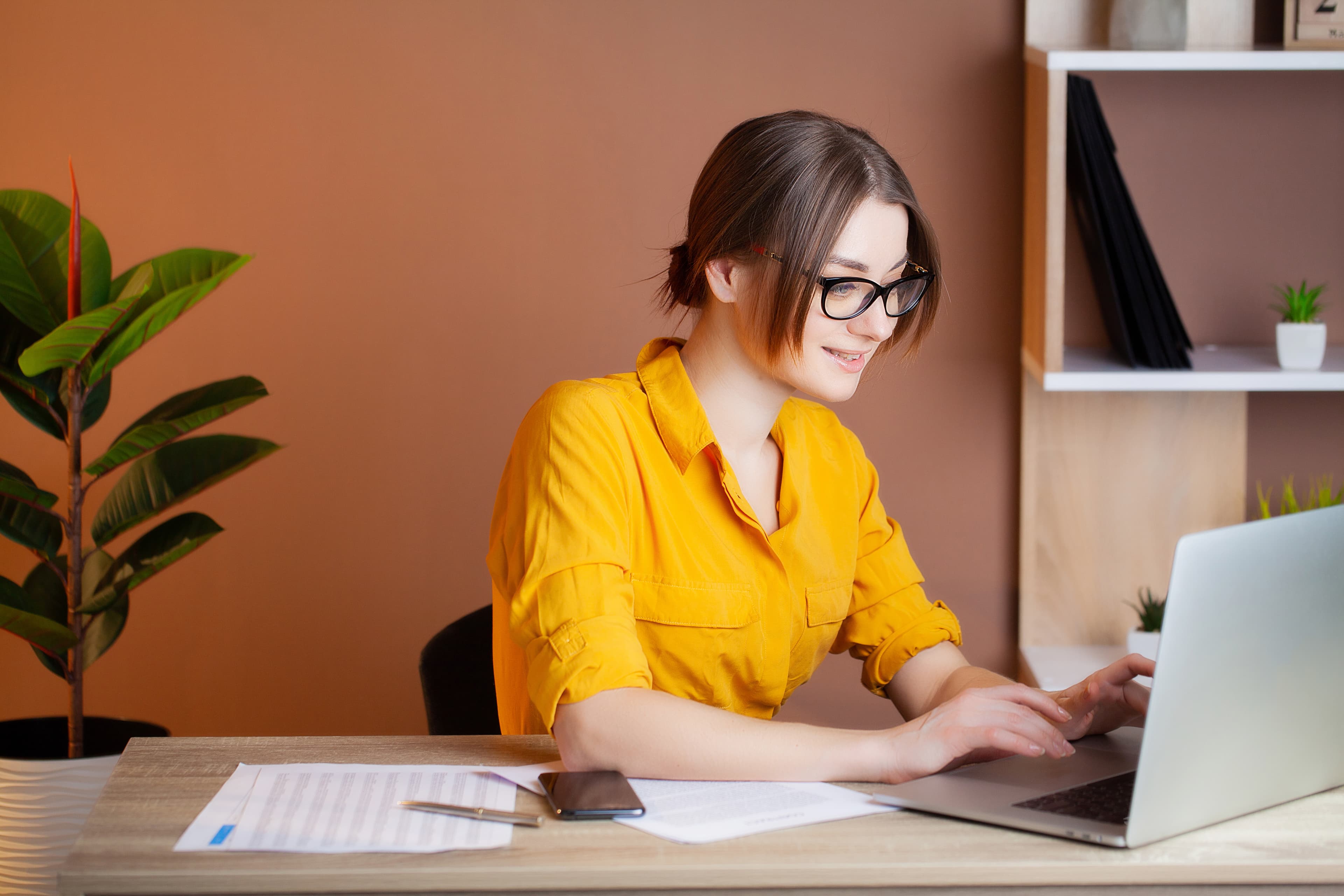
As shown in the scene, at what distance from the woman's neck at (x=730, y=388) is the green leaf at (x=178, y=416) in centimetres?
86

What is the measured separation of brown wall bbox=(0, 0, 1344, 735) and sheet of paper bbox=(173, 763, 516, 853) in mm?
1353

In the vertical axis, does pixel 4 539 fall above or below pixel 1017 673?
above

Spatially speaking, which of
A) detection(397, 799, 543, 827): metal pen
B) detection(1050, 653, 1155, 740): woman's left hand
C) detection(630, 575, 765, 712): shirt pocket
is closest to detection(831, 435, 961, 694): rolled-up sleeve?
detection(630, 575, 765, 712): shirt pocket

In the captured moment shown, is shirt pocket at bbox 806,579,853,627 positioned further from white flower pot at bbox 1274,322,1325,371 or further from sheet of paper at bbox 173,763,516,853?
white flower pot at bbox 1274,322,1325,371

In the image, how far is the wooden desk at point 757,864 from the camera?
3.18 ft

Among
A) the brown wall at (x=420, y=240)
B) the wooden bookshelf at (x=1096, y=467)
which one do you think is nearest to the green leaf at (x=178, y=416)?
the brown wall at (x=420, y=240)

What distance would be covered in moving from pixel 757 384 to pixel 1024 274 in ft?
3.43

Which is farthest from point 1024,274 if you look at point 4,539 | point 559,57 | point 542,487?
point 4,539

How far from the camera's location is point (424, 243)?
2.45 m

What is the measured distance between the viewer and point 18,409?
207 cm

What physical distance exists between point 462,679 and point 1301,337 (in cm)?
A: 151

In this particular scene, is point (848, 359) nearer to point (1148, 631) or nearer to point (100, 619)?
point (1148, 631)

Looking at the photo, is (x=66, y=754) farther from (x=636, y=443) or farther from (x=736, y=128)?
(x=736, y=128)

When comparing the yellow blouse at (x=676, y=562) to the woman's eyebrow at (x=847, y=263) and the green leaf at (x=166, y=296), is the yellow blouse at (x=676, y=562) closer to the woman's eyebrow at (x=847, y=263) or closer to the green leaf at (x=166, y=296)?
the woman's eyebrow at (x=847, y=263)
